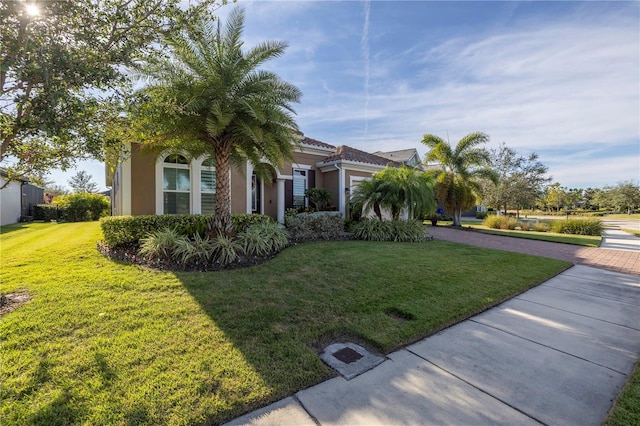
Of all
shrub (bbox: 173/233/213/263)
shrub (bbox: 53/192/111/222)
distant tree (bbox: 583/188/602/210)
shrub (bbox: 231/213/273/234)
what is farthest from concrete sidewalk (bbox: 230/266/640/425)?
distant tree (bbox: 583/188/602/210)

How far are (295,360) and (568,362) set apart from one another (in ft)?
11.1

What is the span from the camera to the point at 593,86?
10.5m

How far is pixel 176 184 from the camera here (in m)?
11.4

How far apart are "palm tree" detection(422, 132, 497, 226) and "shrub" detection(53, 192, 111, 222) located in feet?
89.6

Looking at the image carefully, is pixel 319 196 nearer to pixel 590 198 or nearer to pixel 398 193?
pixel 398 193

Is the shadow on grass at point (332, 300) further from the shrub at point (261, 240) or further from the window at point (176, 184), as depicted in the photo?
the window at point (176, 184)

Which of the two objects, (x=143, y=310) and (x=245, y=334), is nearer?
(x=245, y=334)

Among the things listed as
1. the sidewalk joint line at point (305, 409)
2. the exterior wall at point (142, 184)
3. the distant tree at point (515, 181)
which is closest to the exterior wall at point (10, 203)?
the exterior wall at point (142, 184)

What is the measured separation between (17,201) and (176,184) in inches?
790

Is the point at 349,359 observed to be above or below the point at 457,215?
below

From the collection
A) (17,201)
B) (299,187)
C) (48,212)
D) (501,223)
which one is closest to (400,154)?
(501,223)

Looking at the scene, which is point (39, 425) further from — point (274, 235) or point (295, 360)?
point (274, 235)

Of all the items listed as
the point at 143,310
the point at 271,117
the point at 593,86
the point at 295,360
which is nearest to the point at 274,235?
the point at 271,117

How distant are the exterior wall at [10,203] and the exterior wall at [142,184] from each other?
14678 millimetres
